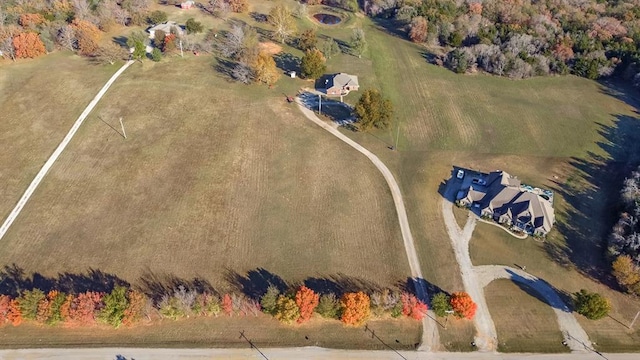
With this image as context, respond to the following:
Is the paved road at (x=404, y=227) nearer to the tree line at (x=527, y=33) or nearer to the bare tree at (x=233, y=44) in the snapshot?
the bare tree at (x=233, y=44)

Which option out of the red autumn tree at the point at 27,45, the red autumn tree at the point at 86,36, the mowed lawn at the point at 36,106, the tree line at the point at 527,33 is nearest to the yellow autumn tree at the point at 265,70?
the mowed lawn at the point at 36,106

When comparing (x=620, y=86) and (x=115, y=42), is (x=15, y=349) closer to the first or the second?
(x=115, y=42)

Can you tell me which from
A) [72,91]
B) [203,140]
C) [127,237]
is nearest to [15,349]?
[127,237]

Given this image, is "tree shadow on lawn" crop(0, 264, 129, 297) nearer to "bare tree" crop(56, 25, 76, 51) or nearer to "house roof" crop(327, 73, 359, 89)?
"house roof" crop(327, 73, 359, 89)

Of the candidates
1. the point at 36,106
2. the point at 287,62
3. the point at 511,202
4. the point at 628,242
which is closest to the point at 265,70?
the point at 287,62

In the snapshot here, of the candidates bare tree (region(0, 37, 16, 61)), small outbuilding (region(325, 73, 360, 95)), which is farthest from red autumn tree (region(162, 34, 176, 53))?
small outbuilding (region(325, 73, 360, 95))
